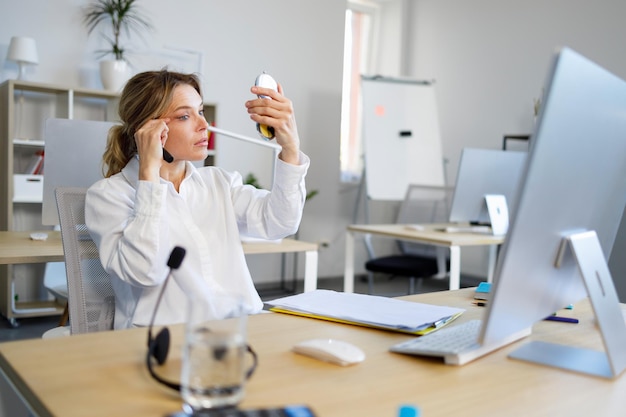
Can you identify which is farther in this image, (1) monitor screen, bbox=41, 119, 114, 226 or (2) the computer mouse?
(1) monitor screen, bbox=41, 119, 114, 226

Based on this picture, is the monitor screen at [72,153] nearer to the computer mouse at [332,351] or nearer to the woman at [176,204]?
the woman at [176,204]

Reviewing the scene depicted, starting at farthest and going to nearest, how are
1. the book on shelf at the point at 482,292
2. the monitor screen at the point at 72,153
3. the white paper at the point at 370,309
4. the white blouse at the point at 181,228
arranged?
1. the monitor screen at the point at 72,153
2. the book on shelf at the point at 482,292
3. the white blouse at the point at 181,228
4. the white paper at the point at 370,309

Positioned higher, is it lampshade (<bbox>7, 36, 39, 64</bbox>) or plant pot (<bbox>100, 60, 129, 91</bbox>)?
lampshade (<bbox>7, 36, 39, 64</bbox>)

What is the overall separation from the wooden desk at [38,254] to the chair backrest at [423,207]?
200cm

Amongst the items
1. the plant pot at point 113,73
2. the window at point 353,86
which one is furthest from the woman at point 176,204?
the window at point 353,86

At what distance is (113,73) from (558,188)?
12.4ft

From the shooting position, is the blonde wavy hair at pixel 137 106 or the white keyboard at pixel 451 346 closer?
the white keyboard at pixel 451 346

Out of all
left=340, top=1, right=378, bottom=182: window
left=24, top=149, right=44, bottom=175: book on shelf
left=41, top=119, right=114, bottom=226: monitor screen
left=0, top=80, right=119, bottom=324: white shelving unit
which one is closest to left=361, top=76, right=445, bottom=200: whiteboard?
left=340, top=1, right=378, bottom=182: window

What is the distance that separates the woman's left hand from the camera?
1418 millimetres

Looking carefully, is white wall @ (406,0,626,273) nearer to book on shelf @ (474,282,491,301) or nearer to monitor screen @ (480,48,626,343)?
book on shelf @ (474,282,491,301)

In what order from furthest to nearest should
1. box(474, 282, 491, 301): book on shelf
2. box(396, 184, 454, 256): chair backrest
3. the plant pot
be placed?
1. box(396, 184, 454, 256): chair backrest
2. the plant pot
3. box(474, 282, 491, 301): book on shelf

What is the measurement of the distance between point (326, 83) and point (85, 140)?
3677 millimetres

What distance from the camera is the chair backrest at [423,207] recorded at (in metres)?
4.74

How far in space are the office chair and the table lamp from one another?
2541 mm
